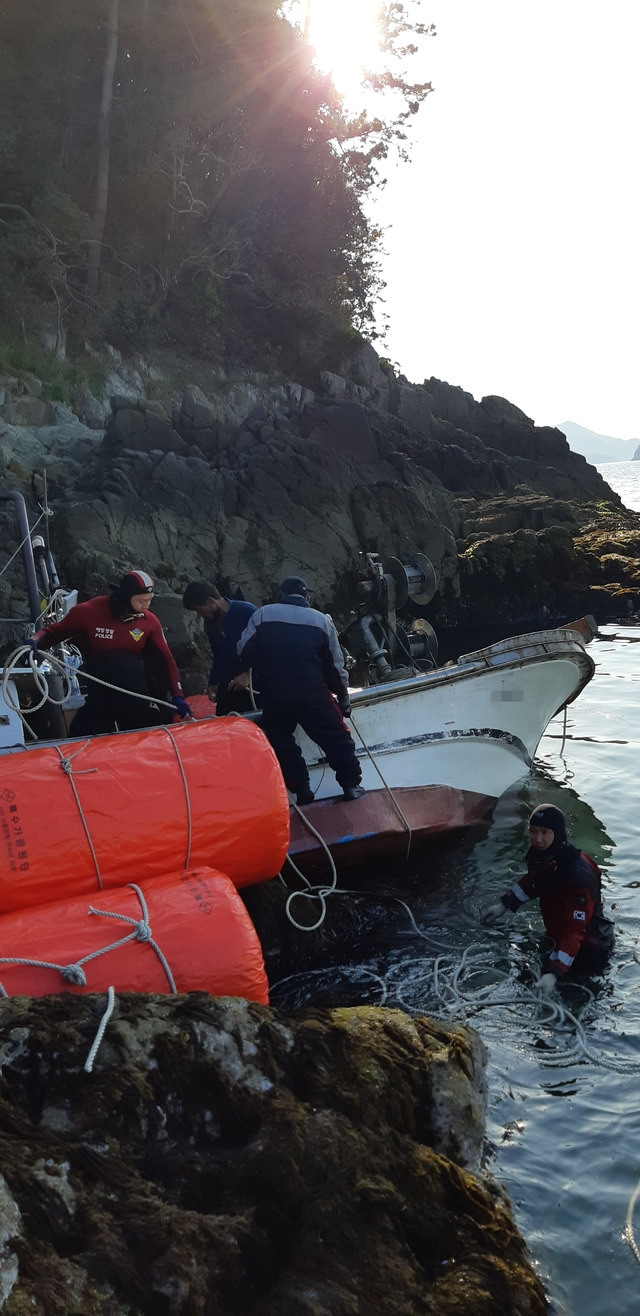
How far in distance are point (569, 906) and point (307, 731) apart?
2176 mm

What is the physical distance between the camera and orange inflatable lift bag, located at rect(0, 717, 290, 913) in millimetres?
4492

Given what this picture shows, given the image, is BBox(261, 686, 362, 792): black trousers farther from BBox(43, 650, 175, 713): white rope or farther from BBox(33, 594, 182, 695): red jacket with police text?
BBox(33, 594, 182, 695): red jacket with police text

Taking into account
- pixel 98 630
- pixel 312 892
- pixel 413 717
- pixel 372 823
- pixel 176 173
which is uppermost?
pixel 176 173

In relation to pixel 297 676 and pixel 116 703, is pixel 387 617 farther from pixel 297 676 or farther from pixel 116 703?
pixel 116 703

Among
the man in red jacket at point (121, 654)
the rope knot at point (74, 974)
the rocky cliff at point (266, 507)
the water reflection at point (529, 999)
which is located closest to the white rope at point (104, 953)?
Answer: the rope knot at point (74, 974)

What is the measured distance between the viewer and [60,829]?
455cm

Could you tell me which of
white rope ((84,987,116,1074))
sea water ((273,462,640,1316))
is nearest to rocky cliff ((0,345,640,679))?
sea water ((273,462,640,1316))

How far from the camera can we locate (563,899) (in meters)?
5.33

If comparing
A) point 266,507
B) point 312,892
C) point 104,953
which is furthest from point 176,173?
point 104,953

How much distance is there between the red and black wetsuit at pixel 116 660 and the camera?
6262mm

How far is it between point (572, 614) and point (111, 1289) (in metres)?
22.1

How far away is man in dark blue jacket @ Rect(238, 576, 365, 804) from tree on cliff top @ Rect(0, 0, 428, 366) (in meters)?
20.7

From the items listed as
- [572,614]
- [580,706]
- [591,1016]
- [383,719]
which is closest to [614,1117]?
[591,1016]

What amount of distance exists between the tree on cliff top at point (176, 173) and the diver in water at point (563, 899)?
22.7 m
